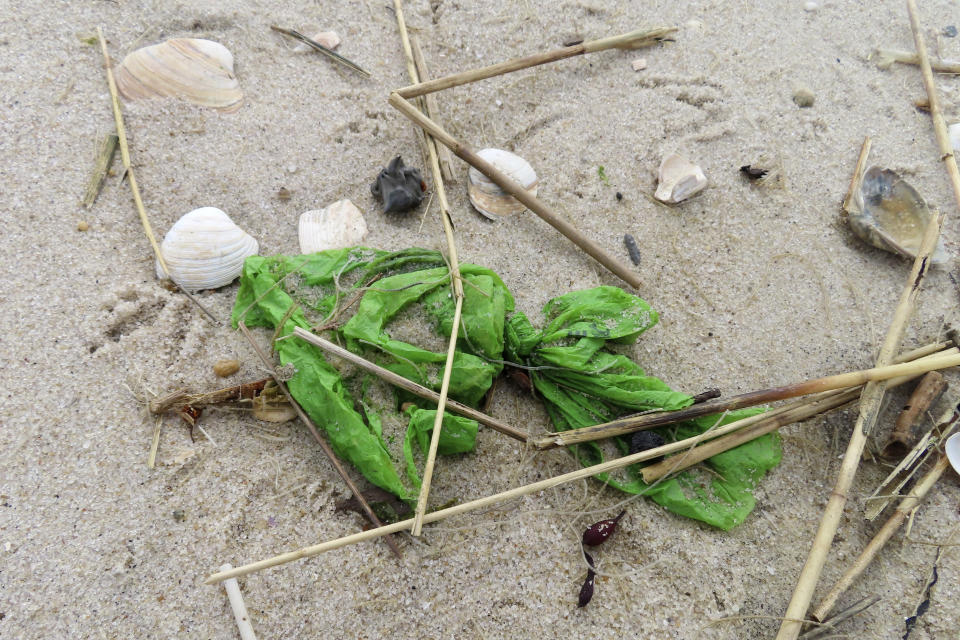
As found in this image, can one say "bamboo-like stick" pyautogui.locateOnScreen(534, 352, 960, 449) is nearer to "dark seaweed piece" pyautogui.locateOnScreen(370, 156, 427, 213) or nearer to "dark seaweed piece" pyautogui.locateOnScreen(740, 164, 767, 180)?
"dark seaweed piece" pyautogui.locateOnScreen(740, 164, 767, 180)

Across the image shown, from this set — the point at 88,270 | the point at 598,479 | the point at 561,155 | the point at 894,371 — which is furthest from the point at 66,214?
the point at 894,371

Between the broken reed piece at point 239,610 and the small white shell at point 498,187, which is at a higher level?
the small white shell at point 498,187

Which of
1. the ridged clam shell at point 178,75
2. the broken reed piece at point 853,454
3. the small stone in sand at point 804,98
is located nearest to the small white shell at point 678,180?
the small stone in sand at point 804,98

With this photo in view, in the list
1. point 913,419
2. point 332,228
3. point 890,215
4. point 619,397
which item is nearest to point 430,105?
point 332,228

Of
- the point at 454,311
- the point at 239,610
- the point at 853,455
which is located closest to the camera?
the point at 239,610

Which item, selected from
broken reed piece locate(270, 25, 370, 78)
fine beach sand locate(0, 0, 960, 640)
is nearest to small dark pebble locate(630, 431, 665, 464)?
fine beach sand locate(0, 0, 960, 640)

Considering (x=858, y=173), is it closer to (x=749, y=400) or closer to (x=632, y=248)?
(x=632, y=248)

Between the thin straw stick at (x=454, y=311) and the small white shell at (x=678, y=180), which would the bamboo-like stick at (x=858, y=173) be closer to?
the small white shell at (x=678, y=180)
